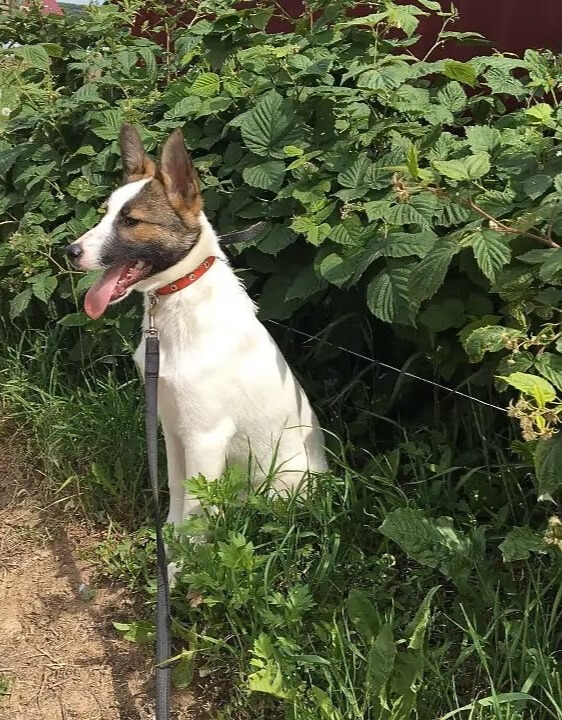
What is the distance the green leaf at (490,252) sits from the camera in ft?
6.21

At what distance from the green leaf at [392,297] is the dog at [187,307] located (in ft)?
1.51

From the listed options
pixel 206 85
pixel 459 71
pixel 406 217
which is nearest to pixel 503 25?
pixel 459 71

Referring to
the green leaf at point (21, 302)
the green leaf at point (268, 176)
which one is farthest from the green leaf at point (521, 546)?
the green leaf at point (21, 302)

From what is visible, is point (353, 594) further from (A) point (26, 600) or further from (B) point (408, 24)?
(B) point (408, 24)

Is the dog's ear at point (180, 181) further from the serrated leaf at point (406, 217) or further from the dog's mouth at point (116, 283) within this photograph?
the serrated leaf at point (406, 217)

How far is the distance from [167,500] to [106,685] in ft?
2.62

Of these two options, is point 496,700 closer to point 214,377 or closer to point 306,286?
point 214,377

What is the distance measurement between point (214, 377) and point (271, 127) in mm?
1011

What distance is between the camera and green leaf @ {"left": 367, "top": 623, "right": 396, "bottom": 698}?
2025mm

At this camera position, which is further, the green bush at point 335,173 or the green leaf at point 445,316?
the green leaf at point 445,316

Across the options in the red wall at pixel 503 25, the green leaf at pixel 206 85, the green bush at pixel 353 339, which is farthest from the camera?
the red wall at pixel 503 25

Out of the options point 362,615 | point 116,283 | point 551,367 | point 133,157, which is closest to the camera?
point 551,367

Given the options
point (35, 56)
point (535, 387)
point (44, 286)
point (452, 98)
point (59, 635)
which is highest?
point (35, 56)

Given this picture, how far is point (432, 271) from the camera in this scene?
1890 mm
